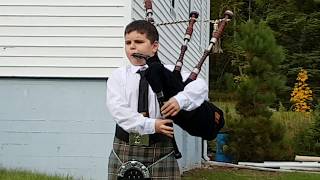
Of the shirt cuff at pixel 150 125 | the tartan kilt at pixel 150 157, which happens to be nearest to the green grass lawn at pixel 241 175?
the tartan kilt at pixel 150 157

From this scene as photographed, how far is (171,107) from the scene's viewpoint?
11.4 feet

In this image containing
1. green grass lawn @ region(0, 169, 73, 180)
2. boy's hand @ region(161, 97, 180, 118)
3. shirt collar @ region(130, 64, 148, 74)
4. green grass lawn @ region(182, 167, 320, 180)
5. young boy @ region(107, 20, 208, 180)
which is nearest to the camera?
boy's hand @ region(161, 97, 180, 118)

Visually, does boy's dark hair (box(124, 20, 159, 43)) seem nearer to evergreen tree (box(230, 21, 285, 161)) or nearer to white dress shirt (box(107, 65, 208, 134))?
white dress shirt (box(107, 65, 208, 134))

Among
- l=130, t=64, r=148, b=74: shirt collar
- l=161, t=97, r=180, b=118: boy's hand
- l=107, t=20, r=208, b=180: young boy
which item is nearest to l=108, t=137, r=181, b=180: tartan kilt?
l=107, t=20, r=208, b=180: young boy

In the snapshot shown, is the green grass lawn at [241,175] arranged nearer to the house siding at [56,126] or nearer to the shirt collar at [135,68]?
the house siding at [56,126]

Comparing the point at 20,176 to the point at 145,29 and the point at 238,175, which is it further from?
the point at 238,175

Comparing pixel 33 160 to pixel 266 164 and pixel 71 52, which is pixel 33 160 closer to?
pixel 71 52

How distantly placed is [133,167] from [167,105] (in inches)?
15.7

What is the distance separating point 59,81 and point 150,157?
5477 millimetres

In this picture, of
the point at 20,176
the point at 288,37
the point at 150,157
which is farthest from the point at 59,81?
the point at 288,37

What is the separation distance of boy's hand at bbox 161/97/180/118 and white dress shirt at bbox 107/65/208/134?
23mm

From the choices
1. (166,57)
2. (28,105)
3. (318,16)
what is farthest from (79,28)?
(318,16)

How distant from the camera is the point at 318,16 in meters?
36.1

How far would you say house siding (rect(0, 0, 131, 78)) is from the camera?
8.86m
